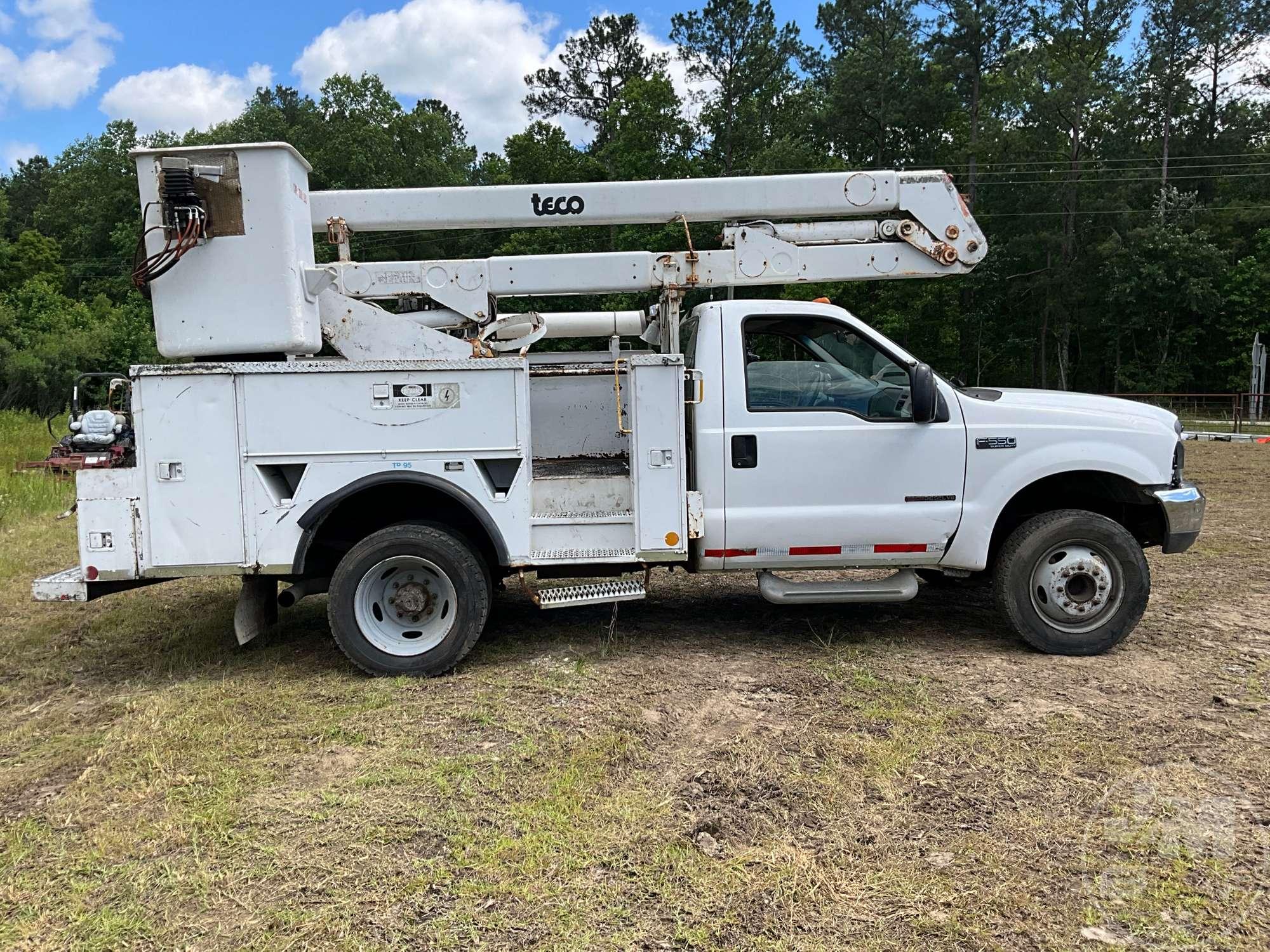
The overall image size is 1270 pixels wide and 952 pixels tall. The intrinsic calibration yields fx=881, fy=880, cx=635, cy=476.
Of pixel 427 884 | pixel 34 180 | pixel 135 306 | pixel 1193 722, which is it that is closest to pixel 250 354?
pixel 427 884

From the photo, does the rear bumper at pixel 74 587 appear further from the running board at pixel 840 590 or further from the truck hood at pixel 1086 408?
the truck hood at pixel 1086 408

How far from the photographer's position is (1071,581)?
17.7 feet

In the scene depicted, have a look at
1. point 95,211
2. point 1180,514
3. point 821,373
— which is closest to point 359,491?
point 821,373

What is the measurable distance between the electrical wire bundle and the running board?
385 centimetres

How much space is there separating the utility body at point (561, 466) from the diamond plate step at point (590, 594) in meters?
0.02

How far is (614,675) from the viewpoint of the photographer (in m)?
5.18

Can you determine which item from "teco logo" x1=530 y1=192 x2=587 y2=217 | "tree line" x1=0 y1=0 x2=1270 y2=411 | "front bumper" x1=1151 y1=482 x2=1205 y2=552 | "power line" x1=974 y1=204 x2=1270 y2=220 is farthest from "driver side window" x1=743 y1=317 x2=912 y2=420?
"power line" x1=974 y1=204 x2=1270 y2=220

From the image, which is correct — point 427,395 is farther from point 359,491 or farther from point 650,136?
point 650,136

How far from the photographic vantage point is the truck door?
530 cm

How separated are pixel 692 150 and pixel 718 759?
41.6 meters

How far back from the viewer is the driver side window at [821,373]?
5.36 m

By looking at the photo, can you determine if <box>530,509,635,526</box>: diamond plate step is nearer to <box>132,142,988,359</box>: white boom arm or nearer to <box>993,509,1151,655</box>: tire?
<box>132,142,988,359</box>: white boom arm

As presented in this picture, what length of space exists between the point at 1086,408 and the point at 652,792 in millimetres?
3641

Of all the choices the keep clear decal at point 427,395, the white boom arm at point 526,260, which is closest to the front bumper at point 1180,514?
the white boom arm at point 526,260
